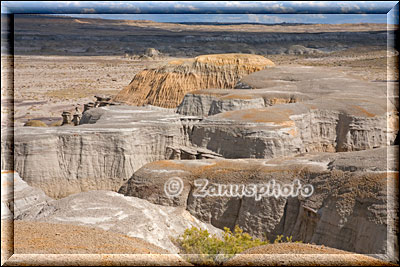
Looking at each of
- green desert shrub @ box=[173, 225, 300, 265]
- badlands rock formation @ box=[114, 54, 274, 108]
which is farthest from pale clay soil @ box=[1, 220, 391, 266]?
badlands rock formation @ box=[114, 54, 274, 108]

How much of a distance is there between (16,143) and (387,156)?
19.5 metres

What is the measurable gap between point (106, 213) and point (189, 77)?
134 ft

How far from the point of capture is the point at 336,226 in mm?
18578

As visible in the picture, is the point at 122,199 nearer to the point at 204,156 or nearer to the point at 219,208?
the point at 219,208

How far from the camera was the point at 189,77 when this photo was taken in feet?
194

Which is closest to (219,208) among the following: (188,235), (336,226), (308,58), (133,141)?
(188,235)

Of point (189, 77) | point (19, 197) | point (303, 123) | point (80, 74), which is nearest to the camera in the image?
point (19, 197)

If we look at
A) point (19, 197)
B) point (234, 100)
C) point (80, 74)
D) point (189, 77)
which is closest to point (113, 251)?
point (19, 197)

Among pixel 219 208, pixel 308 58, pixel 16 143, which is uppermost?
pixel 308 58

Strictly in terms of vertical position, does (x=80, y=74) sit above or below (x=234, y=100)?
above

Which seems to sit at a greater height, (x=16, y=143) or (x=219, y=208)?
(x=16, y=143)

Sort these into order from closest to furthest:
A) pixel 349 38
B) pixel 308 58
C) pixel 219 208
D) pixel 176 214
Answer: pixel 176 214
pixel 219 208
pixel 308 58
pixel 349 38

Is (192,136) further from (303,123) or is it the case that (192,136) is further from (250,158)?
(303,123)

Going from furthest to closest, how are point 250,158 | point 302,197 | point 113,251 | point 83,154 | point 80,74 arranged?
point 80,74 → point 83,154 → point 250,158 → point 302,197 → point 113,251
